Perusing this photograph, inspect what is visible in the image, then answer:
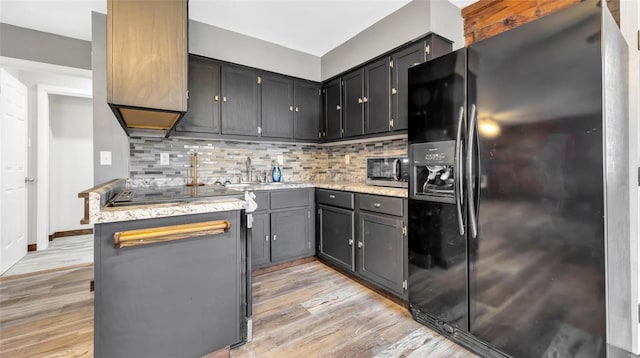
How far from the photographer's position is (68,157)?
4.33 m

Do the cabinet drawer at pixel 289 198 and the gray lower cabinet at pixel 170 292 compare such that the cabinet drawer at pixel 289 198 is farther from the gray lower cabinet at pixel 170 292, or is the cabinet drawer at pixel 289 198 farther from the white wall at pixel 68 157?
the white wall at pixel 68 157

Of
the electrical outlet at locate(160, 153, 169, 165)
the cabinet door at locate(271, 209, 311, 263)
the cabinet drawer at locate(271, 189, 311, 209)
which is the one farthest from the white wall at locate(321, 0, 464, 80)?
the electrical outlet at locate(160, 153, 169, 165)

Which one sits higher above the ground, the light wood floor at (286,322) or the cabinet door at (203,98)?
the cabinet door at (203,98)

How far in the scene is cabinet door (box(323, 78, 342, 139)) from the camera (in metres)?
3.19

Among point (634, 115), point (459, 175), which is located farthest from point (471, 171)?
point (634, 115)

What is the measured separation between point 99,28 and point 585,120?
Answer: 354 centimetres

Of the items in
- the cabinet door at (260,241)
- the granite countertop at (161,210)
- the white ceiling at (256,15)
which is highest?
the white ceiling at (256,15)

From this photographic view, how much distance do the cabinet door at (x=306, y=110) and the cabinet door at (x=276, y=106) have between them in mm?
84

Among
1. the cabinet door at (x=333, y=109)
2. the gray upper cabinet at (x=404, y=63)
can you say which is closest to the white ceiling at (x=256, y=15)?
the gray upper cabinet at (x=404, y=63)

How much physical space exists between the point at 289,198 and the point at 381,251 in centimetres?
115

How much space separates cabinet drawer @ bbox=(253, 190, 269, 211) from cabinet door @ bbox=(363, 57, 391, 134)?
1.25 m

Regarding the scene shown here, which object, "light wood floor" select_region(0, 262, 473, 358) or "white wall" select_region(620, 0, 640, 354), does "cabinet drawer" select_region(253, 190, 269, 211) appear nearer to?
"light wood floor" select_region(0, 262, 473, 358)

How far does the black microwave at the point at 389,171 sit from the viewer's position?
2371mm

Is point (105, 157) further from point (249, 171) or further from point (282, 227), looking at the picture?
point (282, 227)
